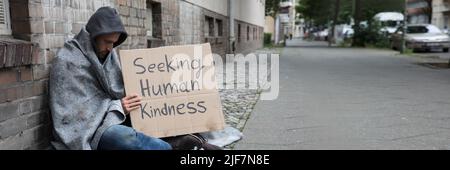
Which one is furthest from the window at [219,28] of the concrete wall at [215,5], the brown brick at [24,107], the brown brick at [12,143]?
the brown brick at [12,143]

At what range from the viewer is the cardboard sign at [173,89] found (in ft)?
11.6

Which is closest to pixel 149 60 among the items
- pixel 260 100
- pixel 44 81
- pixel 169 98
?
pixel 169 98

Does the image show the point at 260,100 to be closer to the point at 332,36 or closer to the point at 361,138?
the point at 361,138

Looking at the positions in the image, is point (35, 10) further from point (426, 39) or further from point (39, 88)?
point (426, 39)

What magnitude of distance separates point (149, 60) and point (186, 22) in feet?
20.6

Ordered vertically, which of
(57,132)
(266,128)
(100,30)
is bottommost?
(266,128)

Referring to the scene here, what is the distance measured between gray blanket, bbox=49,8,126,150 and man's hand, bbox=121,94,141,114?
0.28ft

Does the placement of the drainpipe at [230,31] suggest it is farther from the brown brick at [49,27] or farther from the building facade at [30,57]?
the brown brick at [49,27]

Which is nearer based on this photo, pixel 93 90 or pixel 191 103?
pixel 93 90

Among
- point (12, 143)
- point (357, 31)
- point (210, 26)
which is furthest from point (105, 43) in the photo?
point (357, 31)

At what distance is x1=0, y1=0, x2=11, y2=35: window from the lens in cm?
319

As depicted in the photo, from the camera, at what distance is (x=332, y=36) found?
3838cm

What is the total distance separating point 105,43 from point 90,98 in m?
0.40
